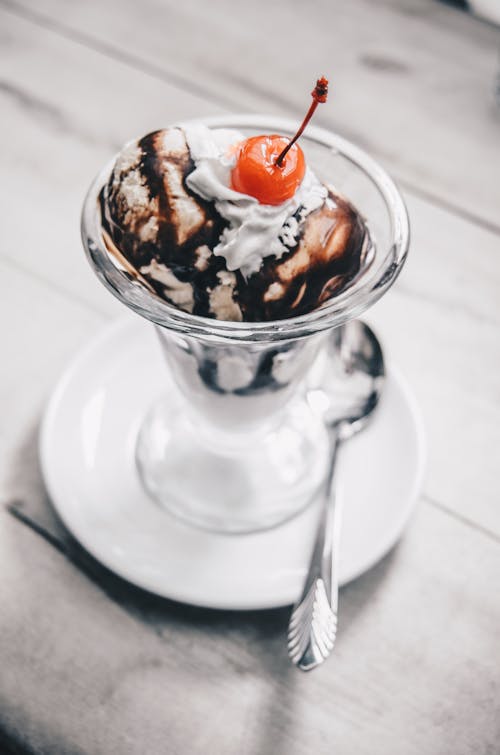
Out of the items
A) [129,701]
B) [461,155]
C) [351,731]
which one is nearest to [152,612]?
[129,701]

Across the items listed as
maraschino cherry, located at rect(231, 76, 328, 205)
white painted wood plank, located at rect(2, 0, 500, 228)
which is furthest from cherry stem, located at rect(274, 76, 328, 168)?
white painted wood plank, located at rect(2, 0, 500, 228)

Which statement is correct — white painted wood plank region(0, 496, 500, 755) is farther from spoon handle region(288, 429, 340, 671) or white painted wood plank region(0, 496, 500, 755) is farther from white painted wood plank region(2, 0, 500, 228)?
white painted wood plank region(2, 0, 500, 228)

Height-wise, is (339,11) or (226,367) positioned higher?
(339,11)

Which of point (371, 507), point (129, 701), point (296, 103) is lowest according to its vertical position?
point (129, 701)

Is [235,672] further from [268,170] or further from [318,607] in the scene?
[268,170]

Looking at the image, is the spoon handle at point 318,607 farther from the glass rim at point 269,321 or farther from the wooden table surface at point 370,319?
the glass rim at point 269,321

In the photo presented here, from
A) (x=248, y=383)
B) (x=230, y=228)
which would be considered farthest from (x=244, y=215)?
(x=248, y=383)

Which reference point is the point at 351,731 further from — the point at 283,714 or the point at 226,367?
the point at 226,367
